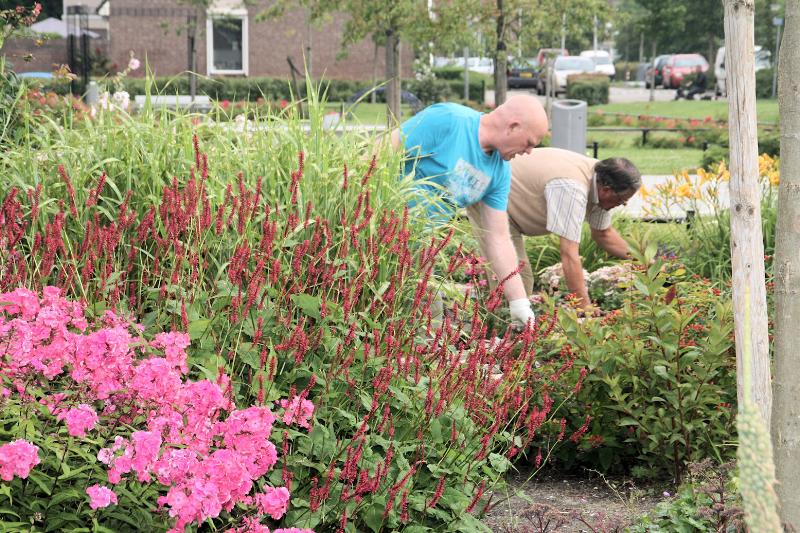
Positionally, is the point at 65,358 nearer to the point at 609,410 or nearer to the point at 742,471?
the point at 742,471

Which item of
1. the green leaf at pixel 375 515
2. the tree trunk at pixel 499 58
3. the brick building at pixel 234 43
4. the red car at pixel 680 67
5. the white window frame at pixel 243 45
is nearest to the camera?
the green leaf at pixel 375 515

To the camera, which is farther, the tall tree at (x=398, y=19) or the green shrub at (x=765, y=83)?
the green shrub at (x=765, y=83)

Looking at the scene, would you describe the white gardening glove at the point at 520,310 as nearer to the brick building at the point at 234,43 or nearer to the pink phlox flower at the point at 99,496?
the pink phlox flower at the point at 99,496

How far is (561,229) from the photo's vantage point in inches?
213

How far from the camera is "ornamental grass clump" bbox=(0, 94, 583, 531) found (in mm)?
2799

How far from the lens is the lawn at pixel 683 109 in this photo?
29866 mm

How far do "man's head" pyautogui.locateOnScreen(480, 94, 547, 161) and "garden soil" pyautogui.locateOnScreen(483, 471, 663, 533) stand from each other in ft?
4.72

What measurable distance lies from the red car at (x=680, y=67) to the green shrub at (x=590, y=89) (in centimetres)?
750

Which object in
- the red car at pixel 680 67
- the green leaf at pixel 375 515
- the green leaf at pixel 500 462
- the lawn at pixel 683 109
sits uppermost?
the red car at pixel 680 67

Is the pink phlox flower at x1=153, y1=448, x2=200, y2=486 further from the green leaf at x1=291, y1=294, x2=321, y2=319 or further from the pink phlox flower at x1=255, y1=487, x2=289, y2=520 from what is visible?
the green leaf at x1=291, y1=294, x2=321, y2=319

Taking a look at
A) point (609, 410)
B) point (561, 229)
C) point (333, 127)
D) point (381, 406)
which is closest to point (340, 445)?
point (381, 406)

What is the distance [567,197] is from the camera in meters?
5.45

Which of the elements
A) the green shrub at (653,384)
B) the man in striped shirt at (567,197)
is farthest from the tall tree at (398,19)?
the green shrub at (653,384)

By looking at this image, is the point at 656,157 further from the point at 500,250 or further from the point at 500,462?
the point at 500,462
